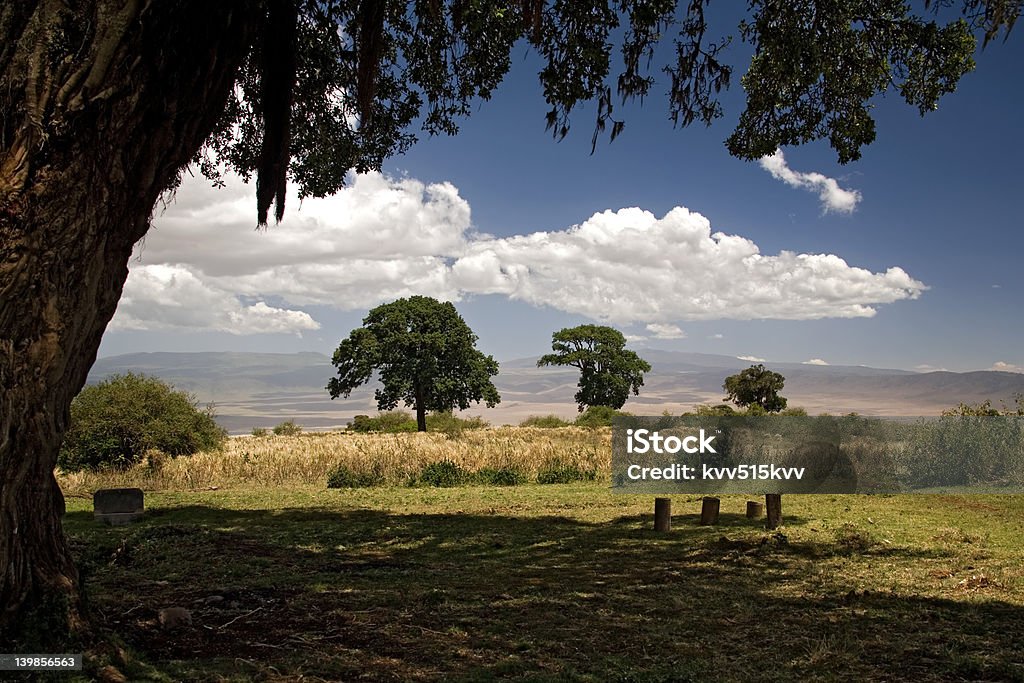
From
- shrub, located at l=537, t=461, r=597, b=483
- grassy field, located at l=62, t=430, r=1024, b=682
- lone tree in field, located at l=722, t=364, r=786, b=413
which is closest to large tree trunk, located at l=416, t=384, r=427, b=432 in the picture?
lone tree in field, located at l=722, t=364, r=786, b=413

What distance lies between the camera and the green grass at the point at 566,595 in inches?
222

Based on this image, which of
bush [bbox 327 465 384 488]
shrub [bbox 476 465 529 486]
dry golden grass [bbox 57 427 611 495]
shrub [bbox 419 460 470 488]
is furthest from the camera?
shrub [bbox 476 465 529 486]

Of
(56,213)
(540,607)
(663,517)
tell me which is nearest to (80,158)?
(56,213)

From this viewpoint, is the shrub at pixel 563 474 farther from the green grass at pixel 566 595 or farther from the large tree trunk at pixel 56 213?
the large tree trunk at pixel 56 213

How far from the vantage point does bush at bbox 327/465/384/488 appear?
20.2 m

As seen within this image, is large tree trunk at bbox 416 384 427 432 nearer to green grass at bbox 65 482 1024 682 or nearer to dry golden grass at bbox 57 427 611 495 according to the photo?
dry golden grass at bbox 57 427 611 495

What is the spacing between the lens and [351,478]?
2039 cm

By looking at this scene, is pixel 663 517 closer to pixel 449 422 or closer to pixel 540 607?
pixel 540 607

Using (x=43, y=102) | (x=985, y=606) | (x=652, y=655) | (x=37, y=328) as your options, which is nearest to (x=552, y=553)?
(x=652, y=655)

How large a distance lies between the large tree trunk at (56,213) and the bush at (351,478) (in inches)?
583

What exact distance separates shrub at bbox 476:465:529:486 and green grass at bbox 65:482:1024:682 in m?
6.68

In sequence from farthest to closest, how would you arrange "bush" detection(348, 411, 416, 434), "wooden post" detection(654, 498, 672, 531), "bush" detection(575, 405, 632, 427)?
"bush" detection(348, 411, 416, 434), "bush" detection(575, 405, 632, 427), "wooden post" detection(654, 498, 672, 531)

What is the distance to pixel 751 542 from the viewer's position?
433 inches

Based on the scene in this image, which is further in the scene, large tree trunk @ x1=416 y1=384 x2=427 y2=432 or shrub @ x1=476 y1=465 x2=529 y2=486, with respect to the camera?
large tree trunk @ x1=416 y1=384 x2=427 y2=432
